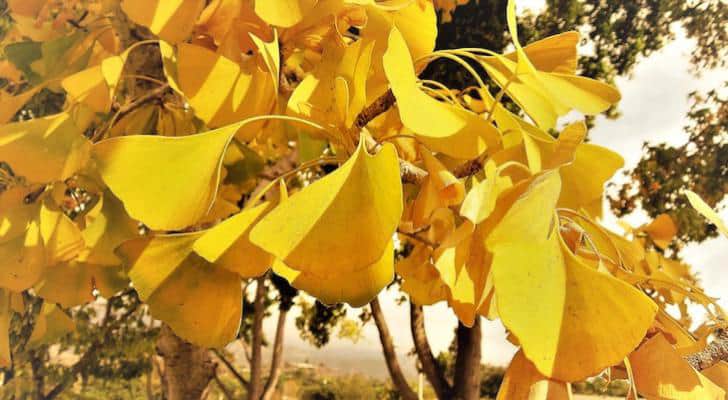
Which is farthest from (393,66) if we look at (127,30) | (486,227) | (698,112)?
(698,112)

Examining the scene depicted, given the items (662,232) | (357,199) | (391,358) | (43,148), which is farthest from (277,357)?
(357,199)

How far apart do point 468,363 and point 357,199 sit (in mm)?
818

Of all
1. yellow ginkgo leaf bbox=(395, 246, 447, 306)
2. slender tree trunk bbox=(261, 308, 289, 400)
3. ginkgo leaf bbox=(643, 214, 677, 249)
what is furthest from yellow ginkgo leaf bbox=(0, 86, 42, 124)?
slender tree trunk bbox=(261, 308, 289, 400)

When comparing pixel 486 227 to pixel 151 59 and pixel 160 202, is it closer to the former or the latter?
pixel 160 202

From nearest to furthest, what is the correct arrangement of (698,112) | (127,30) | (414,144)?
(414,144), (127,30), (698,112)

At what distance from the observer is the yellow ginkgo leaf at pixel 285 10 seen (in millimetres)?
161

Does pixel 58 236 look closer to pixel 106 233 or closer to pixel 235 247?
pixel 106 233

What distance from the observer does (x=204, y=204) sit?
0.49 ft

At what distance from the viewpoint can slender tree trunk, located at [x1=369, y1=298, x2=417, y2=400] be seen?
0.87 metres

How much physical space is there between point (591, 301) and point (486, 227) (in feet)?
0.12

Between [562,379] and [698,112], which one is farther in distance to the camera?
[698,112]

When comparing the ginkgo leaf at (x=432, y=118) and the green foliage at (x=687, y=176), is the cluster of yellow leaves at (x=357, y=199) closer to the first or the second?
the ginkgo leaf at (x=432, y=118)

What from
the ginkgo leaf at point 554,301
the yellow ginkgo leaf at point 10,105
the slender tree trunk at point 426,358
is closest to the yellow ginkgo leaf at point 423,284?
the ginkgo leaf at point 554,301

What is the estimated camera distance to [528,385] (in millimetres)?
133
